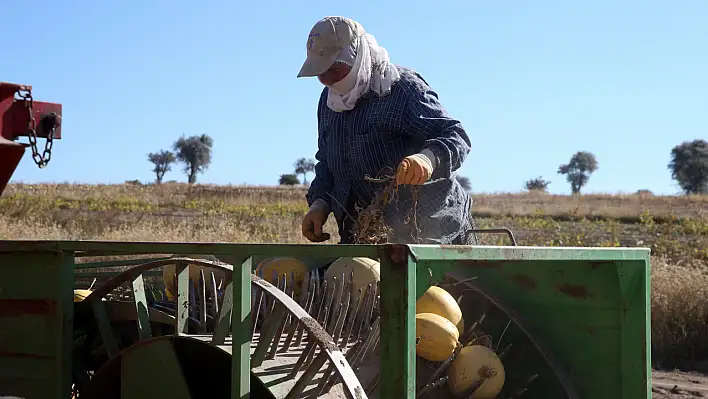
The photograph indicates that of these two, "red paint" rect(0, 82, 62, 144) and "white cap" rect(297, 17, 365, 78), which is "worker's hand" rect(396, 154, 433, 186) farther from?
"red paint" rect(0, 82, 62, 144)

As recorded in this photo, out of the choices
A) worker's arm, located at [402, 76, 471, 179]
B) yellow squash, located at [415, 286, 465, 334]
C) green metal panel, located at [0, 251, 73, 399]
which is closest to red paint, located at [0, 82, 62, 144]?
green metal panel, located at [0, 251, 73, 399]

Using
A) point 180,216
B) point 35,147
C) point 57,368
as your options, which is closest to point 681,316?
point 35,147

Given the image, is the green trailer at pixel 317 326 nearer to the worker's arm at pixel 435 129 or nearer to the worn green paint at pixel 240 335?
the worn green paint at pixel 240 335

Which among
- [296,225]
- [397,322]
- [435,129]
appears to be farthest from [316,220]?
[296,225]

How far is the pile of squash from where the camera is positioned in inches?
126

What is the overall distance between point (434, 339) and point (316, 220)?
4.15ft

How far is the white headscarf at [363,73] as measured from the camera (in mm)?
4012

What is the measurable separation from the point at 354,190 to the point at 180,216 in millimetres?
16236

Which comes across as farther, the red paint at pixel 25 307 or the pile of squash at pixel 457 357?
the pile of squash at pixel 457 357

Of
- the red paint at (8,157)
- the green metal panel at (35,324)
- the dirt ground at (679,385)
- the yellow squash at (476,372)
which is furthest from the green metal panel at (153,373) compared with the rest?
the dirt ground at (679,385)

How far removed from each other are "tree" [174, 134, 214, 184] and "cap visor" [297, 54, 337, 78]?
71.6 metres

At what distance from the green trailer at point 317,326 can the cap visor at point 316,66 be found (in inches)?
37.3

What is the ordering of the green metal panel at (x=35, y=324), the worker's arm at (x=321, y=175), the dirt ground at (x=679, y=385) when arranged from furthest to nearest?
the dirt ground at (x=679, y=385), the worker's arm at (x=321, y=175), the green metal panel at (x=35, y=324)

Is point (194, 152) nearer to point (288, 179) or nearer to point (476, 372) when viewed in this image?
point (288, 179)
